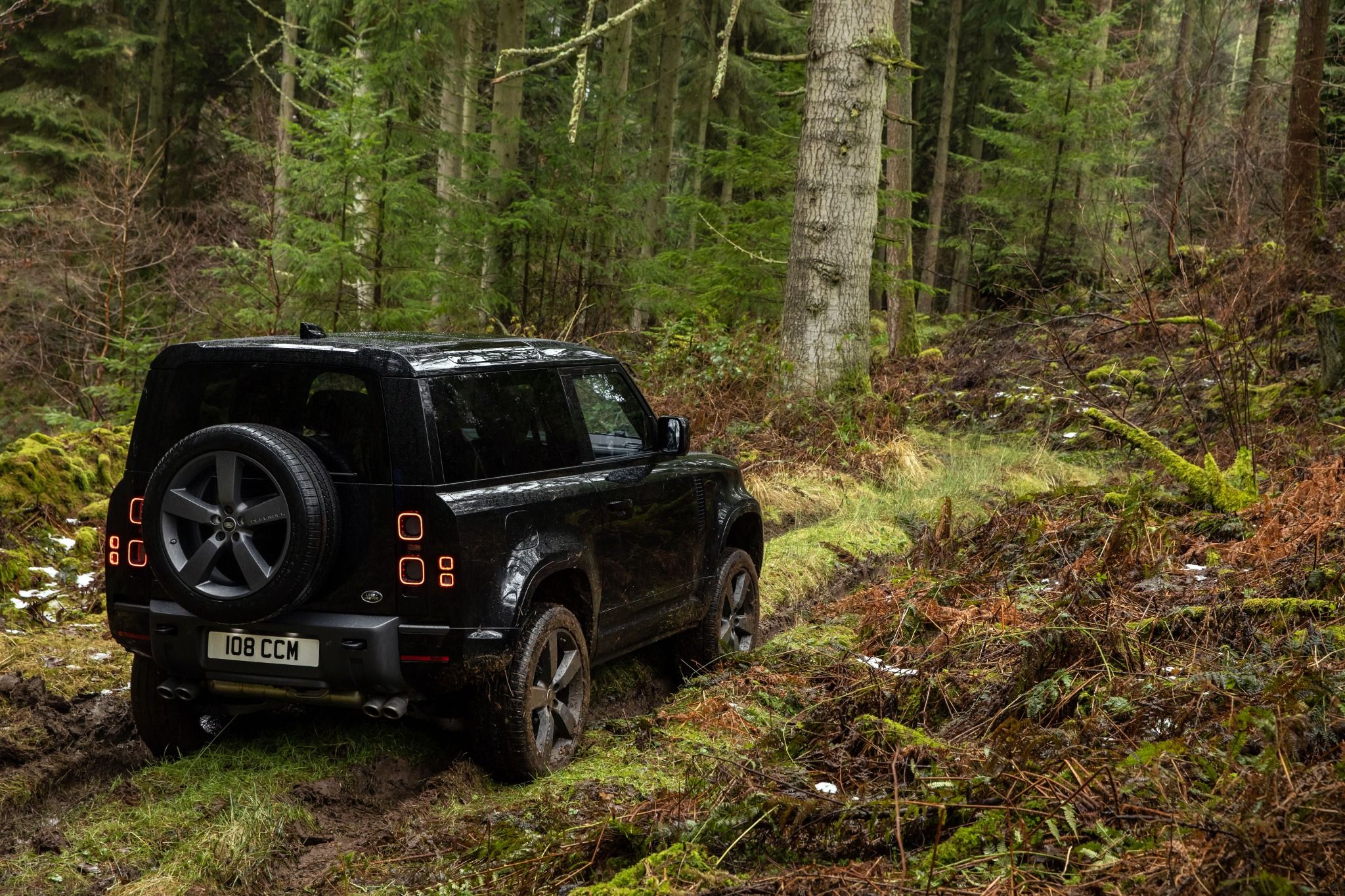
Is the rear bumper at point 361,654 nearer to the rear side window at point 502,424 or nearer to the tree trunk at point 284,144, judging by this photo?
the rear side window at point 502,424

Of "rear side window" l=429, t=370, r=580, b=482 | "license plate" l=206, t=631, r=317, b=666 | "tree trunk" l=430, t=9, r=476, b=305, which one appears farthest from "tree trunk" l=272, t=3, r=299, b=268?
"license plate" l=206, t=631, r=317, b=666

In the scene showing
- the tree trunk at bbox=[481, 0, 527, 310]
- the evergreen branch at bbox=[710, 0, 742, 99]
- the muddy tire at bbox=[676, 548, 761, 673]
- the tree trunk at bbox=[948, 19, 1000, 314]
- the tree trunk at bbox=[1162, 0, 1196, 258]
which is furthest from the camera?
the tree trunk at bbox=[948, 19, 1000, 314]

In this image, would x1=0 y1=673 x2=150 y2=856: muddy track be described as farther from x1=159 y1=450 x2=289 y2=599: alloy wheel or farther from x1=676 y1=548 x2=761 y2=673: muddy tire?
x1=676 y1=548 x2=761 y2=673: muddy tire

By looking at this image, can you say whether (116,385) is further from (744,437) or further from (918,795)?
(918,795)

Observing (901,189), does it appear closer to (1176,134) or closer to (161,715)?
(1176,134)

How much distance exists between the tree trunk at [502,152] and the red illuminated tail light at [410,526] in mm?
10257

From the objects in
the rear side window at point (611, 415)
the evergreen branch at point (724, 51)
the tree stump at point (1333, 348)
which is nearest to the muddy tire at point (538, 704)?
the rear side window at point (611, 415)

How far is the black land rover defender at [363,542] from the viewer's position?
4457 mm

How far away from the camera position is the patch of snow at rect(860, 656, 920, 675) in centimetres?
522

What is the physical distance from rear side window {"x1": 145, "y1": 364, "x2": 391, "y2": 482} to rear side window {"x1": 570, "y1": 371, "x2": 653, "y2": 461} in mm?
1382

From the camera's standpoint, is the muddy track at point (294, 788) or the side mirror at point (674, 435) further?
the side mirror at point (674, 435)

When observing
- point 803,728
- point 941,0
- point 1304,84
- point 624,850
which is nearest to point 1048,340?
point 1304,84

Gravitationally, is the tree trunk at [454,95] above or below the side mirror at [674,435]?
above

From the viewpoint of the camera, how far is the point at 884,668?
18.5 ft
